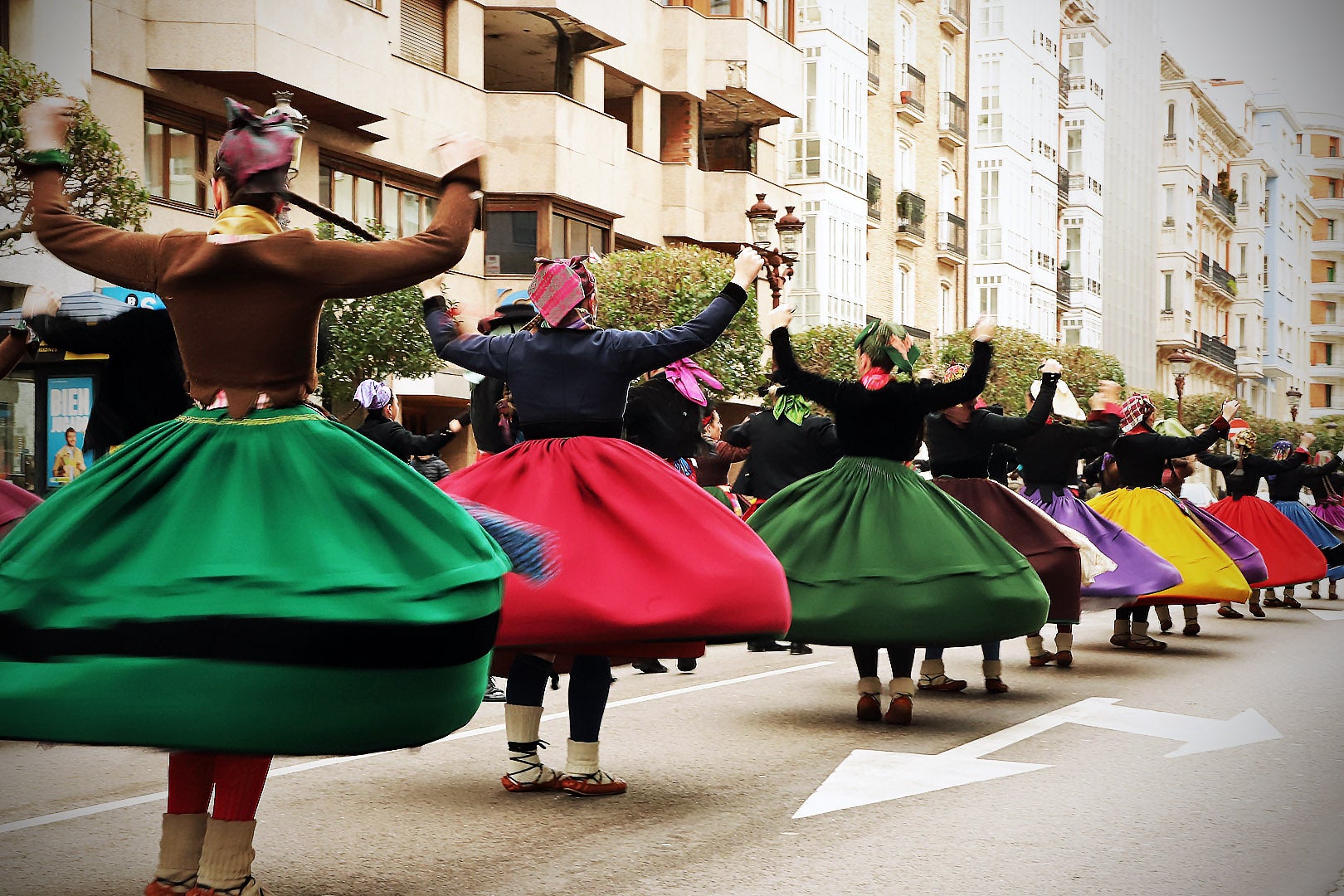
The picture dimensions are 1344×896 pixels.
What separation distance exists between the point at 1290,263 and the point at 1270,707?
3718 inches

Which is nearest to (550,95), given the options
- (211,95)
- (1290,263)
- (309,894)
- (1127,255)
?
(211,95)

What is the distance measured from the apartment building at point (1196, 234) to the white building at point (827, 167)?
35.3m

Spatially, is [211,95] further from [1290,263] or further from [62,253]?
[1290,263]

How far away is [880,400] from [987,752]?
1.94 m

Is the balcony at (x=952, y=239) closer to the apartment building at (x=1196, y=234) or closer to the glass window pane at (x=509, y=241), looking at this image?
the apartment building at (x=1196, y=234)

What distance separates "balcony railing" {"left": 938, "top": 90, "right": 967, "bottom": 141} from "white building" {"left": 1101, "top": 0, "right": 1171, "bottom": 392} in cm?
1471

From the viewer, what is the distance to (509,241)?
101ft

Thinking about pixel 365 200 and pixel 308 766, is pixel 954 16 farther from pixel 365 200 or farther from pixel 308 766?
pixel 308 766

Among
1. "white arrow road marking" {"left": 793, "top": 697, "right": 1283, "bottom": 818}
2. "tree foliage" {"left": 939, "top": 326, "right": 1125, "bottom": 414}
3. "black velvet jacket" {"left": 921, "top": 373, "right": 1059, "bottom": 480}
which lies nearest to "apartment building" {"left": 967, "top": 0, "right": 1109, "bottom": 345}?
"tree foliage" {"left": 939, "top": 326, "right": 1125, "bottom": 414}

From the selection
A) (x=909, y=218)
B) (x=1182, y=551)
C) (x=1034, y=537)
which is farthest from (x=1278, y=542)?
(x=909, y=218)

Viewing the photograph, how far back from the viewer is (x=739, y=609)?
249 inches

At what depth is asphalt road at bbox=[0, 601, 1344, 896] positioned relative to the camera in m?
5.30

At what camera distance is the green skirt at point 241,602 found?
4039 mm

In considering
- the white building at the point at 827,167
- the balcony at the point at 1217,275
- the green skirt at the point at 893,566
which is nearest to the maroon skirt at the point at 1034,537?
the green skirt at the point at 893,566
